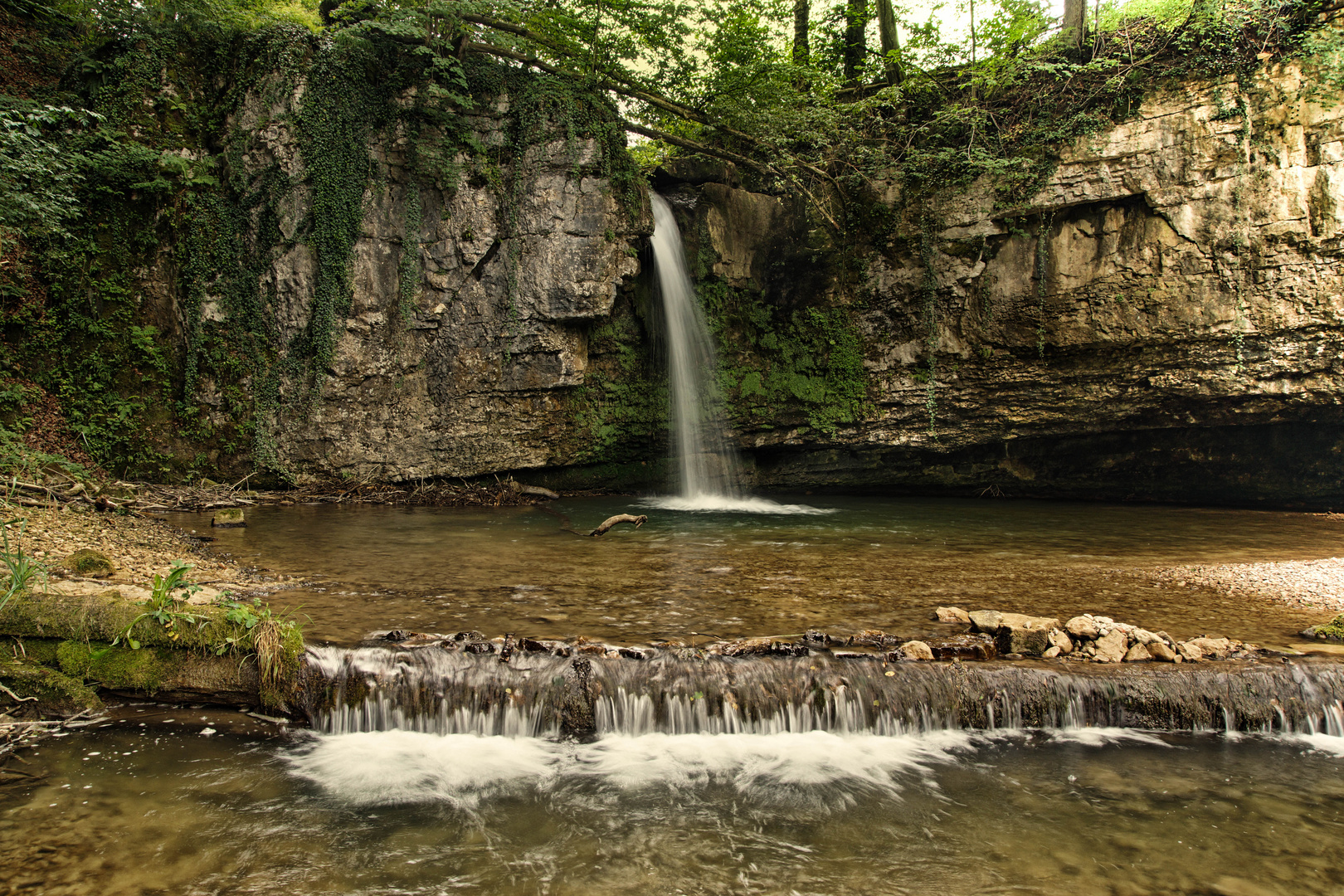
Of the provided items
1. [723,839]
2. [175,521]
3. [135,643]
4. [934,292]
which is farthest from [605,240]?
[723,839]

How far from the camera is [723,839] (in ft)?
9.23

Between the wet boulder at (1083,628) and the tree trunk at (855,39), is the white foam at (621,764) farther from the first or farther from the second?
the tree trunk at (855,39)

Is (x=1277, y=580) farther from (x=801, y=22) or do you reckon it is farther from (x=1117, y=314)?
(x=801, y=22)

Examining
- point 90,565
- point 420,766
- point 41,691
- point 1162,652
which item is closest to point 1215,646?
point 1162,652

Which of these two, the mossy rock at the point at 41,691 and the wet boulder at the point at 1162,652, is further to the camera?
the wet boulder at the point at 1162,652

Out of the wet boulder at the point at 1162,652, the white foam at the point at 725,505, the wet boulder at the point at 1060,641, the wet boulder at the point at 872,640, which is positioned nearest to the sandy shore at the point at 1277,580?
the wet boulder at the point at 1162,652

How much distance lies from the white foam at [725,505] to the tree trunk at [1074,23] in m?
9.25

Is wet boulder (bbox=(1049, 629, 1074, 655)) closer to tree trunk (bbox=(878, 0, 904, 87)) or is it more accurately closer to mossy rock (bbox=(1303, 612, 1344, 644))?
mossy rock (bbox=(1303, 612, 1344, 644))

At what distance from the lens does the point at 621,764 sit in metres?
3.43

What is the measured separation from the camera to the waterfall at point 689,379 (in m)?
12.6

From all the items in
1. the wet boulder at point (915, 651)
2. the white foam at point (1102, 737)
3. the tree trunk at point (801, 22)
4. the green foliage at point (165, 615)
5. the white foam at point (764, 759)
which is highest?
the tree trunk at point (801, 22)

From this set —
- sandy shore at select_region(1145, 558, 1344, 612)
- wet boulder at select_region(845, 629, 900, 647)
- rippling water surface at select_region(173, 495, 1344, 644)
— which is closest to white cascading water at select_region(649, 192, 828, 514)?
rippling water surface at select_region(173, 495, 1344, 644)

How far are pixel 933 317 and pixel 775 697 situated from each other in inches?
397

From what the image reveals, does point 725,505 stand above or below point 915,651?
below
